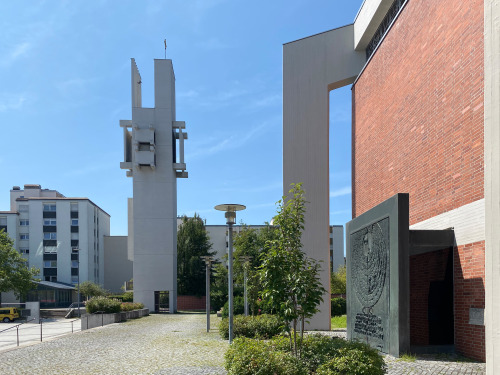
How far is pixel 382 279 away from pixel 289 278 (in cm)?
484

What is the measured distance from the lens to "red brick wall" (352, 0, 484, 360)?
10266 mm

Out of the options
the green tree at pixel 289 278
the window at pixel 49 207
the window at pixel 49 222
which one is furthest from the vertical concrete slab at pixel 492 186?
the window at pixel 49 207

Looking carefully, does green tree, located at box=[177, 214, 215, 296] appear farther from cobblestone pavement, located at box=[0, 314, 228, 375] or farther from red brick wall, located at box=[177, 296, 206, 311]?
cobblestone pavement, located at box=[0, 314, 228, 375]

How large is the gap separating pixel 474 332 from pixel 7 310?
1543 inches

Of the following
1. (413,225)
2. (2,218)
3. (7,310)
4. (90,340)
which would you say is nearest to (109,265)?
(2,218)

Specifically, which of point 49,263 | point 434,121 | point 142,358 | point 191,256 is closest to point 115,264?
point 49,263

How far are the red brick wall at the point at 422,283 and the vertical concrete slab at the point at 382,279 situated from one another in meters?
1.29

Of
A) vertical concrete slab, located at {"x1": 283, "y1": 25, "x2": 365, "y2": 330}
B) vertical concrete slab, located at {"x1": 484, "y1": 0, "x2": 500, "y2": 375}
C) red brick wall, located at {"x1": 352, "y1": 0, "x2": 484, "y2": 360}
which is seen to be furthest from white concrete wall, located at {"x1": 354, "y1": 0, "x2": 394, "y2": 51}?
vertical concrete slab, located at {"x1": 484, "y1": 0, "x2": 500, "y2": 375}

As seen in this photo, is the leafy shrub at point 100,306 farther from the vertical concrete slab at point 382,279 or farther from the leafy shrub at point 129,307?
the vertical concrete slab at point 382,279

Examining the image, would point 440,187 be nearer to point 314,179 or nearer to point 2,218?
point 314,179

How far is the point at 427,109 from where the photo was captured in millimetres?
12953

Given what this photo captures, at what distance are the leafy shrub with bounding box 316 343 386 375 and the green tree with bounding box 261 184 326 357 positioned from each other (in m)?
0.97

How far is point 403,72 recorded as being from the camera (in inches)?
584

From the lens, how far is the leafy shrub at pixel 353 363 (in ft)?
21.9
